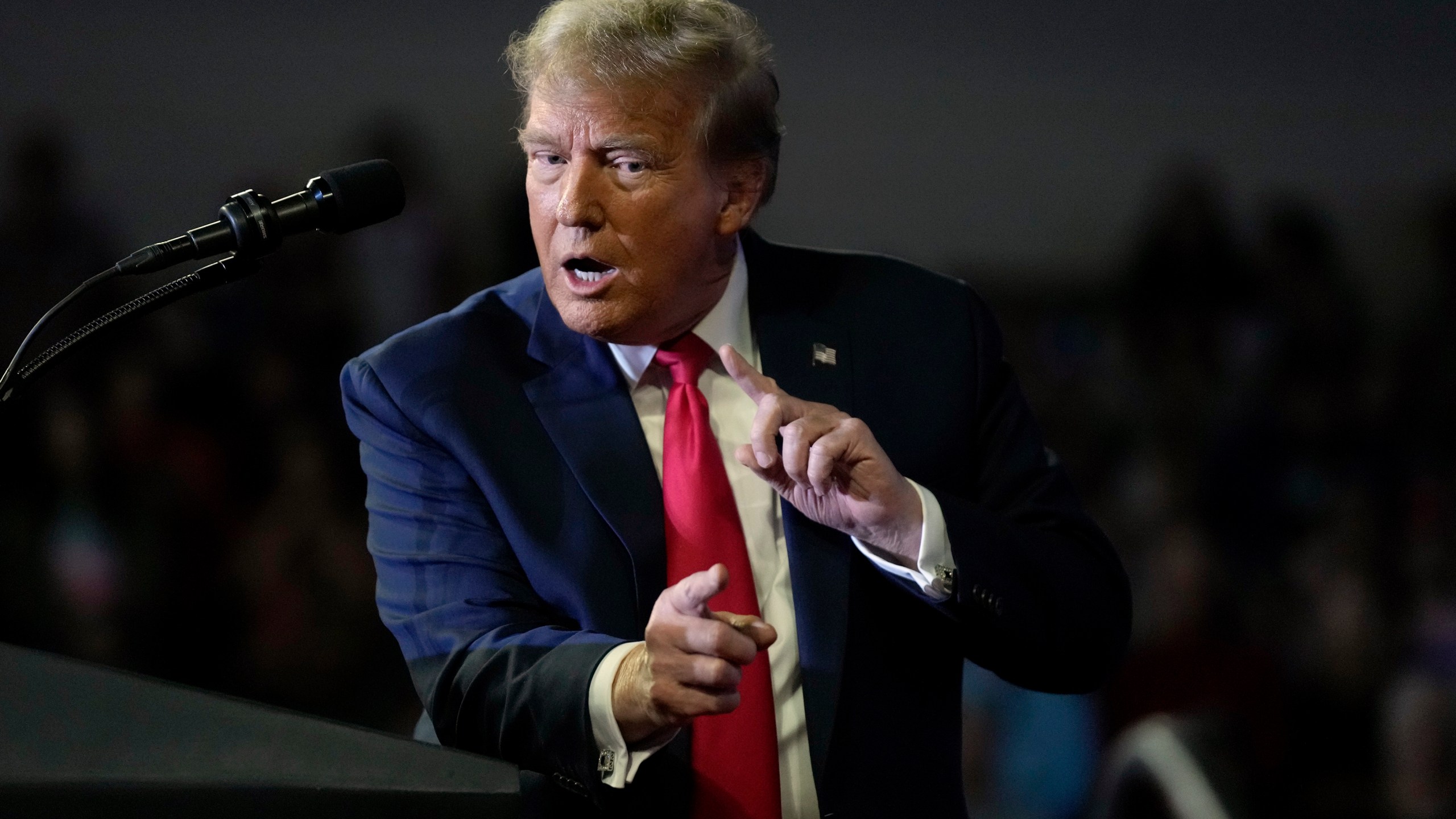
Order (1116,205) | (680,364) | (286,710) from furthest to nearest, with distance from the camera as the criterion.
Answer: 1. (1116,205)
2. (680,364)
3. (286,710)

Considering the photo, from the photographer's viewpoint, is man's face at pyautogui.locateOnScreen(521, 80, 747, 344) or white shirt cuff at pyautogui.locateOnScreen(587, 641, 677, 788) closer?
white shirt cuff at pyautogui.locateOnScreen(587, 641, 677, 788)

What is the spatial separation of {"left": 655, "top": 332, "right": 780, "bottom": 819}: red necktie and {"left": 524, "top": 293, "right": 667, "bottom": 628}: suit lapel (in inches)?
1.1

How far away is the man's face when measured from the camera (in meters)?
1.58

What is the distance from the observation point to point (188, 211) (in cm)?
379

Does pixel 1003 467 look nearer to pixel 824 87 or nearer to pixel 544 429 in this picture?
pixel 544 429

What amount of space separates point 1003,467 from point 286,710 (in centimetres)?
98

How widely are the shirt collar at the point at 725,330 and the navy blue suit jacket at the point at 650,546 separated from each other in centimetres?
2

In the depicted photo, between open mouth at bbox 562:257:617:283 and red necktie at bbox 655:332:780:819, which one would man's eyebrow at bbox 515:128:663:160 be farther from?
red necktie at bbox 655:332:780:819

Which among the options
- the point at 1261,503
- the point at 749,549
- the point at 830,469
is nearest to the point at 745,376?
the point at 830,469

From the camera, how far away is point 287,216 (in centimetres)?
128

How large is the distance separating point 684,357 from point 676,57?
34 centimetres

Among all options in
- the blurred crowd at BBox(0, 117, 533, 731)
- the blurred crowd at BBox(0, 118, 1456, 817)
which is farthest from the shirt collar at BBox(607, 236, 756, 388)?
the blurred crowd at BBox(0, 117, 533, 731)

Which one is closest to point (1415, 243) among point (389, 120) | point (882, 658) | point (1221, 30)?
point (1221, 30)

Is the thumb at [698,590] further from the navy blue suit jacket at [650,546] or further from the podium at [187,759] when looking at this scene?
the podium at [187,759]
